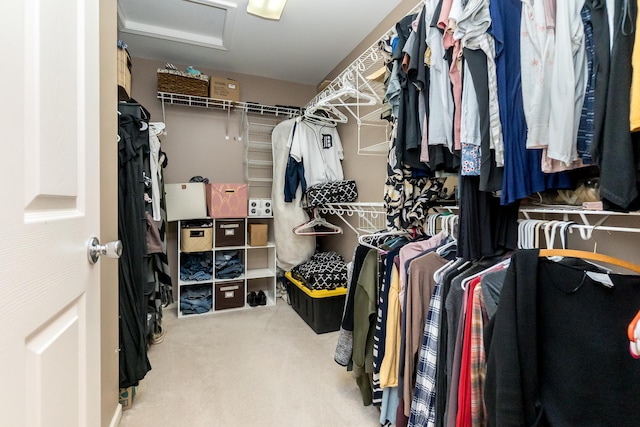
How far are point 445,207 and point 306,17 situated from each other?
182cm

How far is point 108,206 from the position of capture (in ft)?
4.25

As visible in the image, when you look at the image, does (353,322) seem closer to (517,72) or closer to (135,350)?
(135,350)

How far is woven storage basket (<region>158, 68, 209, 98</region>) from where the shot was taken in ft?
9.00

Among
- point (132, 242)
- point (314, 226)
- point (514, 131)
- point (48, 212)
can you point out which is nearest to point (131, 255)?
point (132, 242)

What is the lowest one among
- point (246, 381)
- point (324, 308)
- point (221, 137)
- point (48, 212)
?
point (246, 381)

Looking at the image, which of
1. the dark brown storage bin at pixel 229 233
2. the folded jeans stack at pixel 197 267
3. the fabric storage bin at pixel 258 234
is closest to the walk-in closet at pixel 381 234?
the folded jeans stack at pixel 197 267

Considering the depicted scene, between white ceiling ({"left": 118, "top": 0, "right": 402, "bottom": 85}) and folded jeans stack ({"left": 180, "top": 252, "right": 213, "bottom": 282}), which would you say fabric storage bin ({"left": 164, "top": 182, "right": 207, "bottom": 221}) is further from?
white ceiling ({"left": 118, "top": 0, "right": 402, "bottom": 85})

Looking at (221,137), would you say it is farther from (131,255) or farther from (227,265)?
(131,255)

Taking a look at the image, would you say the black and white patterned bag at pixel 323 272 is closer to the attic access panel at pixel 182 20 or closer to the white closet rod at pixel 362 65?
the white closet rod at pixel 362 65

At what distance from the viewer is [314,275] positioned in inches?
102

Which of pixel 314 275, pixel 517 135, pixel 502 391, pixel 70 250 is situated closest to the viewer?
pixel 70 250

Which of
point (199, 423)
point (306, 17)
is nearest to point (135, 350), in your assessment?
point (199, 423)

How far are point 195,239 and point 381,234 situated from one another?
1863mm

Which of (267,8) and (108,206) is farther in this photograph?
(267,8)
